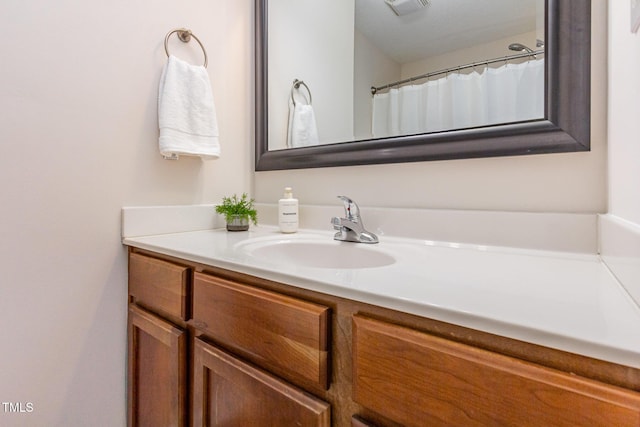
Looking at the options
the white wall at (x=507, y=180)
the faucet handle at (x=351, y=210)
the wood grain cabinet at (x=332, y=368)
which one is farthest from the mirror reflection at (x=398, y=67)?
the wood grain cabinet at (x=332, y=368)

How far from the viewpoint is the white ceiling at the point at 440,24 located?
2.66ft

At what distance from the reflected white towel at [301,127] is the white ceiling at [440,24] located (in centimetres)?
34

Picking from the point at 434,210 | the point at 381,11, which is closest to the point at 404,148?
the point at 434,210

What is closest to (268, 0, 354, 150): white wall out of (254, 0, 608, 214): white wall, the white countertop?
(254, 0, 608, 214): white wall

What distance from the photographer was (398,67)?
985 millimetres

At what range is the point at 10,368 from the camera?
81 cm

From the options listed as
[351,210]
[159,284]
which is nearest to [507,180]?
[351,210]

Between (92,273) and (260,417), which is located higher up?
(92,273)

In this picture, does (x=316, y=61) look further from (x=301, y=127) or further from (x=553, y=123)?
(x=553, y=123)

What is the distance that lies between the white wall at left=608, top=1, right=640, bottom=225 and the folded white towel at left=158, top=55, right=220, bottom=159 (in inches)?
42.0

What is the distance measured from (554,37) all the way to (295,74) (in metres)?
0.86

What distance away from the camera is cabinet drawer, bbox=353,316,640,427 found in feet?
0.97

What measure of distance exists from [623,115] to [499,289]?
41cm

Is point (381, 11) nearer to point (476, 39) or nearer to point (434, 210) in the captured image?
point (476, 39)
